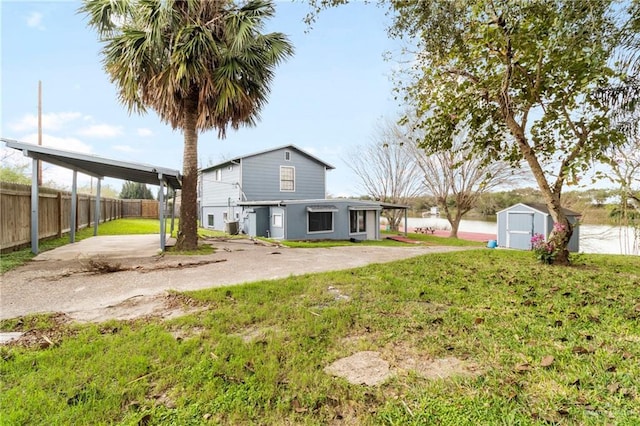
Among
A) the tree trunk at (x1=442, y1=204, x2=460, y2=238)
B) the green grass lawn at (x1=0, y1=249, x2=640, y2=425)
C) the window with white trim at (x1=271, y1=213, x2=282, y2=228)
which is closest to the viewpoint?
the green grass lawn at (x1=0, y1=249, x2=640, y2=425)

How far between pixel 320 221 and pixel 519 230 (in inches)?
425

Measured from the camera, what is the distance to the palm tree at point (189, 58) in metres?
8.25

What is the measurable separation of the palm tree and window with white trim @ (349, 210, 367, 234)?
32.7ft

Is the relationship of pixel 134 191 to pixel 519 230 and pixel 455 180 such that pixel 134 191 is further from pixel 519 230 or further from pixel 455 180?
pixel 519 230

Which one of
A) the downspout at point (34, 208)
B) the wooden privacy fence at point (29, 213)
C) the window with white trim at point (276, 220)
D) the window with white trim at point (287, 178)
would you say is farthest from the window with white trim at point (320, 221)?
the downspout at point (34, 208)

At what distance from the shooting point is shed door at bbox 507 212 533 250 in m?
16.7

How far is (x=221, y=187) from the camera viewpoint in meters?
20.6

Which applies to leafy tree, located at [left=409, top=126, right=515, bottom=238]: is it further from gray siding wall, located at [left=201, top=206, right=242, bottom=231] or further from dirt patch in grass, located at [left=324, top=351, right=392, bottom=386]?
dirt patch in grass, located at [left=324, top=351, right=392, bottom=386]

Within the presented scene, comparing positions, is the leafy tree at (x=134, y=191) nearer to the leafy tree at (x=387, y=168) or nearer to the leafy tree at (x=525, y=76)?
the leafy tree at (x=387, y=168)

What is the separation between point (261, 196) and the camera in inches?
735

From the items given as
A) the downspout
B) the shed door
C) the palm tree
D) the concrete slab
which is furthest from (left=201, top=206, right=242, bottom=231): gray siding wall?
the shed door

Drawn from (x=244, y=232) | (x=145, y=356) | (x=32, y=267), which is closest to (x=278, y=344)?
(x=145, y=356)

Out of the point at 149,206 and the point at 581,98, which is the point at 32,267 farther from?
the point at 149,206

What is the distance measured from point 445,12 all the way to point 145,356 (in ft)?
21.6
